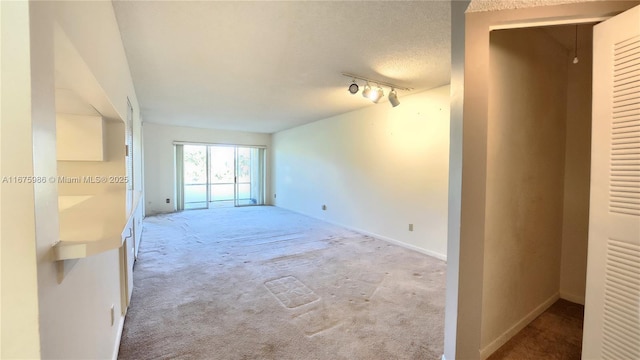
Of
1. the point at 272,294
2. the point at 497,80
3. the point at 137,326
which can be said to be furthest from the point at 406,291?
the point at 137,326

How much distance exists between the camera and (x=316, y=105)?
4539 mm

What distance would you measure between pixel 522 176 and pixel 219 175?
25.5ft

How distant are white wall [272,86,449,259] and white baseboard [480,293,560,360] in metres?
1.23

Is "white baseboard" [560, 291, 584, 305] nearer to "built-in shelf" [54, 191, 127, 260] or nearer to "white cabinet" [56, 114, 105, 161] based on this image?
"built-in shelf" [54, 191, 127, 260]

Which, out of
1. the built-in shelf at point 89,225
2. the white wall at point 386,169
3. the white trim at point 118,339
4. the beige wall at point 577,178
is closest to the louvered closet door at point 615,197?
the beige wall at point 577,178

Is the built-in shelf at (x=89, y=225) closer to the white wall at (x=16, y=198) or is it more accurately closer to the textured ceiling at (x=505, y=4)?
the white wall at (x=16, y=198)

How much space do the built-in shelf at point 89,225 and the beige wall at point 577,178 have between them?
341 cm

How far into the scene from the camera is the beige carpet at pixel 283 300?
6.00ft

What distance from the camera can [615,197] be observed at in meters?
1.35

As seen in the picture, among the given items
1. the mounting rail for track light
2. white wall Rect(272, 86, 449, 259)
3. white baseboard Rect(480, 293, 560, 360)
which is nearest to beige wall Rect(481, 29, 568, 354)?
white baseboard Rect(480, 293, 560, 360)

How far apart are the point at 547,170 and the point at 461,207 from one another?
1.43m

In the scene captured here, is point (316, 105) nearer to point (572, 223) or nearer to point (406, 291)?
point (406, 291)

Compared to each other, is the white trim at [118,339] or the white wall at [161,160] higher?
the white wall at [161,160]

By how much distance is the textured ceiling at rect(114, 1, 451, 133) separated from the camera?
6.02ft
